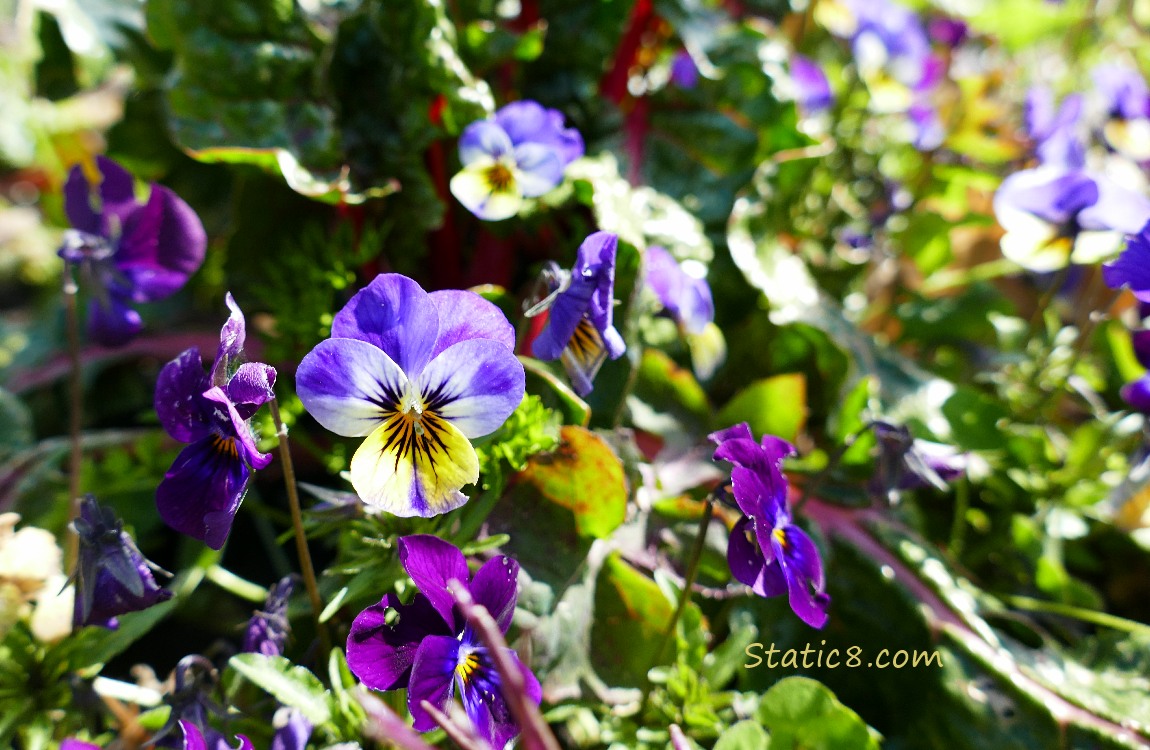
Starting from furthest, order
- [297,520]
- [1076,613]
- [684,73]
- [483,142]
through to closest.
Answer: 1. [684,73]
2. [1076,613]
3. [483,142]
4. [297,520]

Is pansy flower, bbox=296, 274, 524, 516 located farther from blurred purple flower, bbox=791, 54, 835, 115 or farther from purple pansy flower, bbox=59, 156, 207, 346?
blurred purple flower, bbox=791, 54, 835, 115

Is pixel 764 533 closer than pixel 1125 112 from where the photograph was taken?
Yes

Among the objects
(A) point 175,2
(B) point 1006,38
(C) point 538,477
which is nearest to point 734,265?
(C) point 538,477

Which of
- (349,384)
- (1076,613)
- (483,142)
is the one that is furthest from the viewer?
(1076,613)

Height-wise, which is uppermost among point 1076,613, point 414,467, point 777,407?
point 414,467

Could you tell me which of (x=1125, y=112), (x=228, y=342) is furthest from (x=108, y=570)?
(x=1125, y=112)

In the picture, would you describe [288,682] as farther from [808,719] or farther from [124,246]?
[124,246]

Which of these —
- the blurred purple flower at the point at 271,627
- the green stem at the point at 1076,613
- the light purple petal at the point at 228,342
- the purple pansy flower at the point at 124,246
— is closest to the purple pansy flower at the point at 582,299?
the light purple petal at the point at 228,342

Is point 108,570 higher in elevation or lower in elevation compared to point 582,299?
lower
